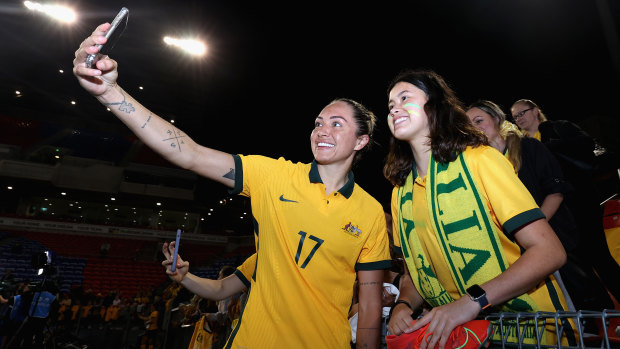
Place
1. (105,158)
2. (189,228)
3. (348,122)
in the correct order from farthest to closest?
(189,228)
(105,158)
(348,122)

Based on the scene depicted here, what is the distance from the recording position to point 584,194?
7.80 feet

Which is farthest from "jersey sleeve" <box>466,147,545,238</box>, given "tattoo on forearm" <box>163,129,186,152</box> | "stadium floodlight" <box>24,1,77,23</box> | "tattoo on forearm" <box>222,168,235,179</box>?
"stadium floodlight" <box>24,1,77,23</box>

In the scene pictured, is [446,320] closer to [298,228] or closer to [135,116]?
[298,228]

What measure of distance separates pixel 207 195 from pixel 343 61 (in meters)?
26.0

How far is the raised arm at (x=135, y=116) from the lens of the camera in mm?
1298

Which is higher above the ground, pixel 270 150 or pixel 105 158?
pixel 105 158

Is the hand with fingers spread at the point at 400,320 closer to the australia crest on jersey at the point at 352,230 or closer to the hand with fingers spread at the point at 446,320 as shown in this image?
the hand with fingers spread at the point at 446,320

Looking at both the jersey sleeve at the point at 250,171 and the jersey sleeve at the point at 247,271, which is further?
the jersey sleeve at the point at 247,271

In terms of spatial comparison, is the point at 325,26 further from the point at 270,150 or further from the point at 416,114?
the point at 270,150

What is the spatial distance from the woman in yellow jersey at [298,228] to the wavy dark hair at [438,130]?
32 centimetres

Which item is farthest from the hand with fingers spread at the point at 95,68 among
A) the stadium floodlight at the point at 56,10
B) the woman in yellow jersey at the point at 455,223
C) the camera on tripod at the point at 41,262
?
the stadium floodlight at the point at 56,10

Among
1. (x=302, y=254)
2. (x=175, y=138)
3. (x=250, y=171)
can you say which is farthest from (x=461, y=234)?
(x=175, y=138)

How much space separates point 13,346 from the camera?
7426 millimetres

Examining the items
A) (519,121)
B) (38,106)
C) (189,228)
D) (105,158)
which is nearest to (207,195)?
(189,228)
